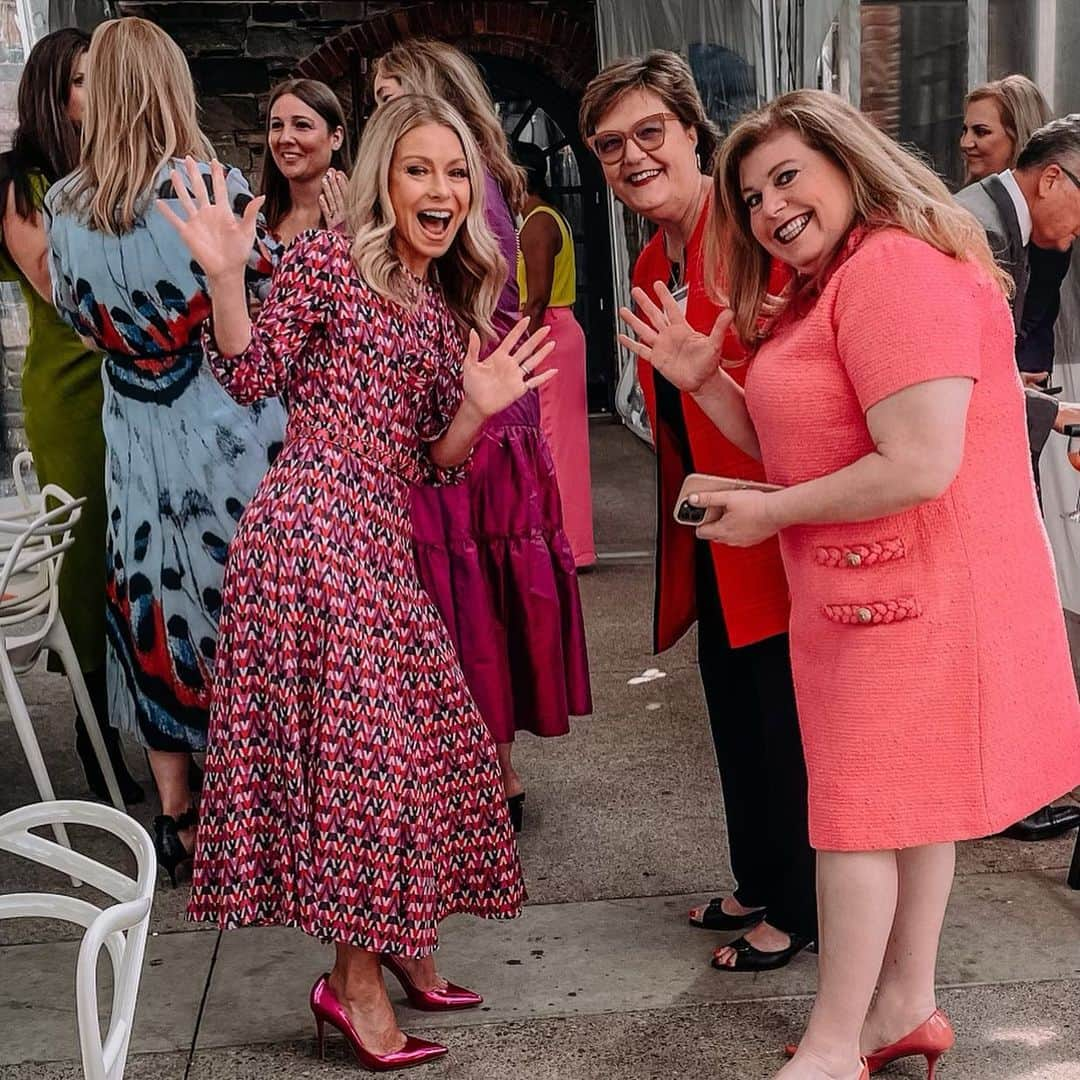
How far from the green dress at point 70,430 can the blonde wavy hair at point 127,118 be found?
651mm

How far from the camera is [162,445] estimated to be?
9.88 feet

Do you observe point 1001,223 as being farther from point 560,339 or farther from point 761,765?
point 560,339

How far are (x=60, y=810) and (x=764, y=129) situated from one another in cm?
122

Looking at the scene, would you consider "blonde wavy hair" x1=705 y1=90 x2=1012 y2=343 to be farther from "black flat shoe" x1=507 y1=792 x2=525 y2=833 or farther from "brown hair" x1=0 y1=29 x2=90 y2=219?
"brown hair" x1=0 y1=29 x2=90 y2=219

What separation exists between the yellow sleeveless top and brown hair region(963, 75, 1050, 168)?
5.18 ft

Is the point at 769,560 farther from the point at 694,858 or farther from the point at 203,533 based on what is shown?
the point at 203,533

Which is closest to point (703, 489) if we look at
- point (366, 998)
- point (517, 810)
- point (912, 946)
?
point (912, 946)

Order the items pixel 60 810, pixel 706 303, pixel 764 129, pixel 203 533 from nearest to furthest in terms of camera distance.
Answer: pixel 60 810 → pixel 764 129 → pixel 706 303 → pixel 203 533

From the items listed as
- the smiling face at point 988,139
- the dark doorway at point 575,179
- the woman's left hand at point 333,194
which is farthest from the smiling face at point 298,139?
the dark doorway at point 575,179

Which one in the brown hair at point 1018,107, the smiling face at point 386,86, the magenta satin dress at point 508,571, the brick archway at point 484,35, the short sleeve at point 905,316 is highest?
the brick archway at point 484,35

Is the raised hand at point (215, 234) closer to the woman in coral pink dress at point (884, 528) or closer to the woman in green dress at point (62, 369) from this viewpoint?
the woman in coral pink dress at point (884, 528)

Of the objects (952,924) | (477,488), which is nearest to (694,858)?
(952,924)

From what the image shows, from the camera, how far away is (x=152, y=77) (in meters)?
2.83

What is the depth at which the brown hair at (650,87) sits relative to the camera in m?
2.45
